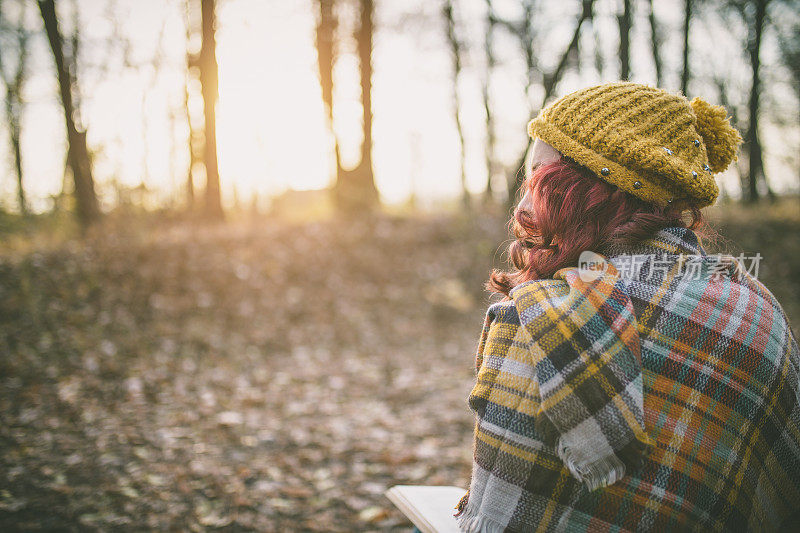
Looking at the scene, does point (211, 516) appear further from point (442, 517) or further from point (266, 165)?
point (266, 165)

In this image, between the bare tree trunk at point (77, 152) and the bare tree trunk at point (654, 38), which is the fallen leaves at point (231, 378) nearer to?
the bare tree trunk at point (77, 152)

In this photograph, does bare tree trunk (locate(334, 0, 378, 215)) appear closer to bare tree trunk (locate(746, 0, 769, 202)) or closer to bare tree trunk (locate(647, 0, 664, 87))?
bare tree trunk (locate(647, 0, 664, 87))

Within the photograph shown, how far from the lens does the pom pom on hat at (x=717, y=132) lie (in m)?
1.53

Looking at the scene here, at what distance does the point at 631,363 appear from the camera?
1167 mm

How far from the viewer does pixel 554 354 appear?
1.17 m

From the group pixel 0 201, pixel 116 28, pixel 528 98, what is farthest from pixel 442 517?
pixel 528 98

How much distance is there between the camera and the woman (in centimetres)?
116

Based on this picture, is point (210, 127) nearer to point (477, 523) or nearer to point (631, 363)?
point (477, 523)

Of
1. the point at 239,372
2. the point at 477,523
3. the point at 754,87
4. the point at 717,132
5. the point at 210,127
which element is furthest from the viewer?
the point at 754,87

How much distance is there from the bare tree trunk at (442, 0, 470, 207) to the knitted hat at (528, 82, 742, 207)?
12.2 m

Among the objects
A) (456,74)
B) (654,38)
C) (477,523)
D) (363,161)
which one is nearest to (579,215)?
(477,523)

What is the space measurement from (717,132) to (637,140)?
45 cm

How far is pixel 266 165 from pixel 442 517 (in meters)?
15.0

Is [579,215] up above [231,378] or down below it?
above
